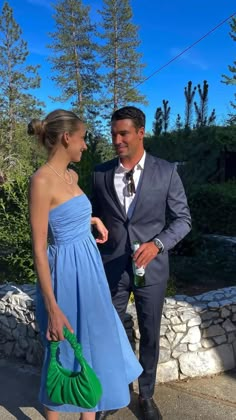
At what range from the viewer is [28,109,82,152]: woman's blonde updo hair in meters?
2.18

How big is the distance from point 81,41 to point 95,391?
120 feet

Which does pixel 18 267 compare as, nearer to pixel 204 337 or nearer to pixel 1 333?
pixel 1 333

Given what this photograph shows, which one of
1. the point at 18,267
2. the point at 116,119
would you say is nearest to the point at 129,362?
the point at 116,119

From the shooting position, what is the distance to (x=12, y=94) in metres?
33.4

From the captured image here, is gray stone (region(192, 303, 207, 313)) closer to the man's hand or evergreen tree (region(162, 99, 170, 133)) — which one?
the man's hand

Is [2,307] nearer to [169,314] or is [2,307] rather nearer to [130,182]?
[169,314]

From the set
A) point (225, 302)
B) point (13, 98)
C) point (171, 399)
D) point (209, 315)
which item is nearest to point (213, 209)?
point (225, 302)

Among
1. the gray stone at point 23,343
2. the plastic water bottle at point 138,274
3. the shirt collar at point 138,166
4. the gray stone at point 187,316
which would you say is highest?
the shirt collar at point 138,166

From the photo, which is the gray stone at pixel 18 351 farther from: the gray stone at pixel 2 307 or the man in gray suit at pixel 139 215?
the man in gray suit at pixel 139 215

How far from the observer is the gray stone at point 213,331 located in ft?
11.5

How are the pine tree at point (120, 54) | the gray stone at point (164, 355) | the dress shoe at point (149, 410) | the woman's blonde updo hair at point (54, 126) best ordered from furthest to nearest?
the pine tree at point (120, 54), the gray stone at point (164, 355), the dress shoe at point (149, 410), the woman's blonde updo hair at point (54, 126)

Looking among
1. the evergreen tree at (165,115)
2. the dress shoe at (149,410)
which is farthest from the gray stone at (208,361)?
the evergreen tree at (165,115)

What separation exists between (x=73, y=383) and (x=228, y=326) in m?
1.86

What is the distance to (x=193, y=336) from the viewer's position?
3.46m
